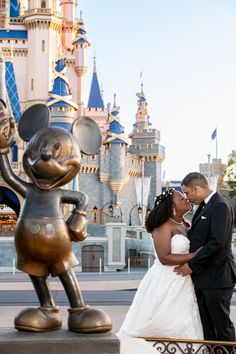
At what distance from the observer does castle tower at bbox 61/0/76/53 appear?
4900 cm

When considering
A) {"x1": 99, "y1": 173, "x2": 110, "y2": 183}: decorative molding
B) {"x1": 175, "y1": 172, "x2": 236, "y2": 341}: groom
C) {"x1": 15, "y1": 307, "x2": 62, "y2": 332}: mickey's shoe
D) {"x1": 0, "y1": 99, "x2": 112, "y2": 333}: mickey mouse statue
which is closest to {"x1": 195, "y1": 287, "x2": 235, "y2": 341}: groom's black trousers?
{"x1": 175, "y1": 172, "x2": 236, "y2": 341}: groom

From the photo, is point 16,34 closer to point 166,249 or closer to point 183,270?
point 166,249

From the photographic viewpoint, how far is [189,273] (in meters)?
4.27

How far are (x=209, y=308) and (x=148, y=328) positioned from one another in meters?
0.47

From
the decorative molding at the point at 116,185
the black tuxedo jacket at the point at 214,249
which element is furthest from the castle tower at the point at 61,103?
the black tuxedo jacket at the point at 214,249

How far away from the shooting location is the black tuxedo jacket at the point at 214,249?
4168 mm

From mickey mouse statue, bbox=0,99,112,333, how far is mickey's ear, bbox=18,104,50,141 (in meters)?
0.12

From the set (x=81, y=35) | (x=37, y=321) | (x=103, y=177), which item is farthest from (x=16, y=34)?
(x=37, y=321)

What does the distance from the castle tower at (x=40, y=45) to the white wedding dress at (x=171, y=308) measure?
1456 inches

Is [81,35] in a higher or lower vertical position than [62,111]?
higher

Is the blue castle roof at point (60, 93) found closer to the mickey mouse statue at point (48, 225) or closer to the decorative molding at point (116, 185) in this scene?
the decorative molding at point (116, 185)

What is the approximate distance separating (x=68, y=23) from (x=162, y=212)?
46.3m

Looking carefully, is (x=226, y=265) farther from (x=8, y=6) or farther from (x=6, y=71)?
(x=8, y=6)

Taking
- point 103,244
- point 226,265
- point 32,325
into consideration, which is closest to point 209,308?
point 226,265
